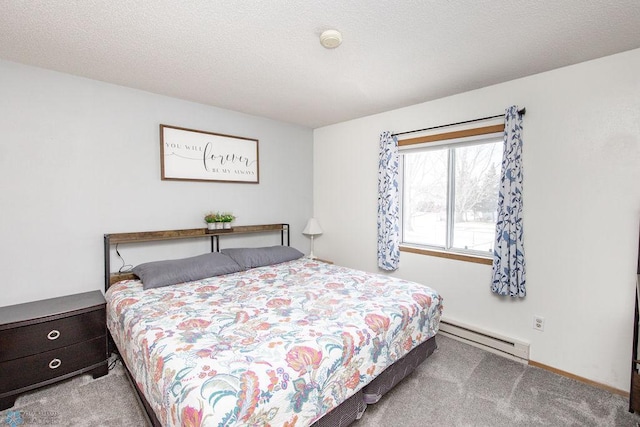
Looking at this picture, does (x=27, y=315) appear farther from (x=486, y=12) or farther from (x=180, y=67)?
(x=486, y=12)

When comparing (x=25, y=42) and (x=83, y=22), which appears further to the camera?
(x=25, y=42)

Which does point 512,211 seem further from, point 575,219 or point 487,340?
point 487,340

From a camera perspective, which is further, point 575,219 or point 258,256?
point 258,256

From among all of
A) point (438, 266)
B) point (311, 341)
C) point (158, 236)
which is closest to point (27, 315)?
point (158, 236)

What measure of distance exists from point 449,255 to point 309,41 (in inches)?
92.8

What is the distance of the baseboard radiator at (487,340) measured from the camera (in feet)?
8.32

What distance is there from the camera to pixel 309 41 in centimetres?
197

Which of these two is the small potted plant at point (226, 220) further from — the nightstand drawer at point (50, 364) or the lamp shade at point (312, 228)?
the nightstand drawer at point (50, 364)

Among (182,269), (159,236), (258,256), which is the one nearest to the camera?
(182,269)

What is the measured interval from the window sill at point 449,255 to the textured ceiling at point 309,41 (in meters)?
1.60

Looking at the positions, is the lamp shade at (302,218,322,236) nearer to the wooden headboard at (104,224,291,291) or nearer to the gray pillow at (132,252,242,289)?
the wooden headboard at (104,224,291,291)

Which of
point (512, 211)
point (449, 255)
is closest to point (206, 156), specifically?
point (449, 255)

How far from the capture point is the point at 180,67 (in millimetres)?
2342

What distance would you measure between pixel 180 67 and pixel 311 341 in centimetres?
224
